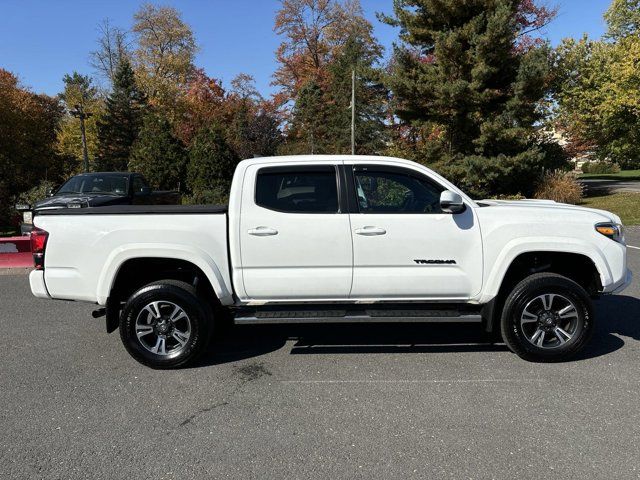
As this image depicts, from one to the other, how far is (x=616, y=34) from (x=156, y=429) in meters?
35.7

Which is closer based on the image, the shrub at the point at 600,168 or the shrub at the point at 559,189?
the shrub at the point at 559,189

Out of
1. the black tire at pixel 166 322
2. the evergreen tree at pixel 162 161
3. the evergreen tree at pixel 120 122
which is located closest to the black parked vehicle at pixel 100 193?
the black tire at pixel 166 322

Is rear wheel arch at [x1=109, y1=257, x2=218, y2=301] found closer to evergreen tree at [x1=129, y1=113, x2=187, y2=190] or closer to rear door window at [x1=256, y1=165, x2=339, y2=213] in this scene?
rear door window at [x1=256, y1=165, x2=339, y2=213]

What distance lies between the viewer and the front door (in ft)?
14.1

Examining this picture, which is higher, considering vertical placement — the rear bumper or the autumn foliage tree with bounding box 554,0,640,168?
the autumn foliage tree with bounding box 554,0,640,168

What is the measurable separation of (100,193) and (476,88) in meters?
14.6

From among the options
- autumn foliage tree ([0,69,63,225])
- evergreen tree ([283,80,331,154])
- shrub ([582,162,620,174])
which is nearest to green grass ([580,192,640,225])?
evergreen tree ([283,80,331,154])

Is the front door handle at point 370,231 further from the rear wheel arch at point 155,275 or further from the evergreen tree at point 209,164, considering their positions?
the evergreen tree at point 209,164

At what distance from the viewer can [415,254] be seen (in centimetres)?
432

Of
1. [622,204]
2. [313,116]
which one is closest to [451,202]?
[622,204]

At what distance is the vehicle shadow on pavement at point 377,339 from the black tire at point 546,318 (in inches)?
11.9

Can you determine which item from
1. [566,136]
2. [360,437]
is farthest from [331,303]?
[566,136]

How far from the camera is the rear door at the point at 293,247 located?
169 inches

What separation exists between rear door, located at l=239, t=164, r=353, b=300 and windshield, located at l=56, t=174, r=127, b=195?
8218 millimetres
